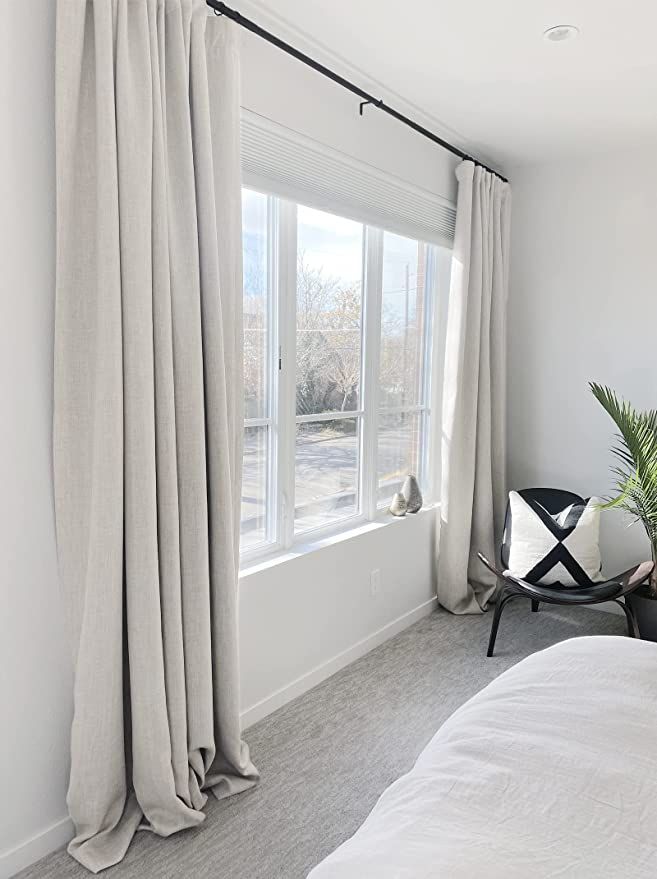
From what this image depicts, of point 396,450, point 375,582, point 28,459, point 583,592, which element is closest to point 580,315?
point 396,450

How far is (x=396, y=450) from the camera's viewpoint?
3.60 m

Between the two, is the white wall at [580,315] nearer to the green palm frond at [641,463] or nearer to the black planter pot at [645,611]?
the green palm frond at [641,463]

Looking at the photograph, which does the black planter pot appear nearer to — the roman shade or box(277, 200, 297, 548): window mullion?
box(277, 200, 297, 548): window mullion

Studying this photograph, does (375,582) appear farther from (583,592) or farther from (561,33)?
(561,33)

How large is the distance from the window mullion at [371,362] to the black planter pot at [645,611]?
1.29m

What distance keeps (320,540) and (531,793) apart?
1.92 meters

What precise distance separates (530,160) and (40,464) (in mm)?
3154

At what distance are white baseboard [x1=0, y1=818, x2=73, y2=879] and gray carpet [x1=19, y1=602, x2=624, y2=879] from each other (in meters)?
0.03

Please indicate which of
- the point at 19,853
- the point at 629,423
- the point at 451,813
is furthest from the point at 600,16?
the point at 19,853

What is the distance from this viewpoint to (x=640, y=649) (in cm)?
175

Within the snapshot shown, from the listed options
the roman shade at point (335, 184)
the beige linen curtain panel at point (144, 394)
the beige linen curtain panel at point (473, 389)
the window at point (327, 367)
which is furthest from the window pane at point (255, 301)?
the beige linen curtain panel at point (473, 389)

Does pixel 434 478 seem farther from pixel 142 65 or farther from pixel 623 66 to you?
pixel 142 65

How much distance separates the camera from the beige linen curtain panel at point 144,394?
70.5 inches

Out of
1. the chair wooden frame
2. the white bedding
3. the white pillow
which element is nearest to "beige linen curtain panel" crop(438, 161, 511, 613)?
the white pillow
